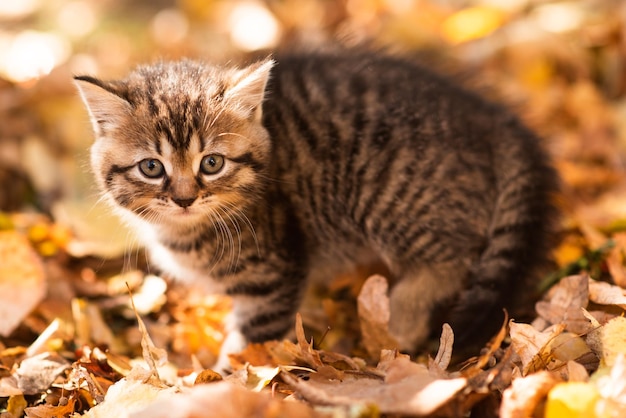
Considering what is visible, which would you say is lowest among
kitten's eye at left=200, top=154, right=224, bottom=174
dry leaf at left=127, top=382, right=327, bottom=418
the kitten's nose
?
dry leaf at left=127, top=382, right=327, bottom=418

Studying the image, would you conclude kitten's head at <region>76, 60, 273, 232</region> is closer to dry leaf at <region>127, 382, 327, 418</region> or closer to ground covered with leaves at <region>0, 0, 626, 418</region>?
ground covered with leaves at <region>0, 0, 626, 418</region>

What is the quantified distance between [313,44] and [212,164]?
4.20 feet

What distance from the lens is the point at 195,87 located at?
2293mm

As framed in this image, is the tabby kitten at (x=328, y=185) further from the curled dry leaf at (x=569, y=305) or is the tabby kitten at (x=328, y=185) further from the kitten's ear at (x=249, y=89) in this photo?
the curled dry leaf at (x=569, y=305)

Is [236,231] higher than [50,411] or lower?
higher

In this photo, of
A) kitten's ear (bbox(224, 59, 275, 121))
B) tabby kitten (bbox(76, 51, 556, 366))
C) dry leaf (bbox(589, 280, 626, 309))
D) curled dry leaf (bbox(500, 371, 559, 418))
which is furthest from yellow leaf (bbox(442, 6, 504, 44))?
curled dry leaf (bbox(500, 371, 559, 418))

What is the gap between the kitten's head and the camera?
219 centimetres

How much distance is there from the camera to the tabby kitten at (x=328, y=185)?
225cm

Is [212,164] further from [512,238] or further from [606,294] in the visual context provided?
[606,294]

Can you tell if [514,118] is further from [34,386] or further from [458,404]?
[34,386]

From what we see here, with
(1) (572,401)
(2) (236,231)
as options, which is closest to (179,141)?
(2) (236,231)

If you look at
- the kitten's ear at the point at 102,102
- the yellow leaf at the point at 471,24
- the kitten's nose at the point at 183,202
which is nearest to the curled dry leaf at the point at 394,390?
the kitten's nose at the point at 183,202

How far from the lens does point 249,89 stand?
227 cm

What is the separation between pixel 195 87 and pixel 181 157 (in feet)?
0.98
